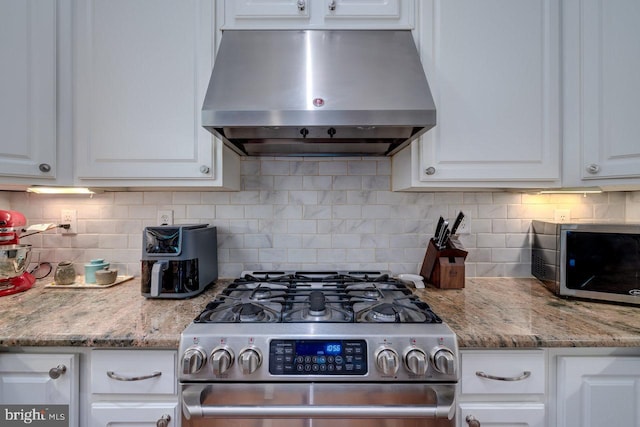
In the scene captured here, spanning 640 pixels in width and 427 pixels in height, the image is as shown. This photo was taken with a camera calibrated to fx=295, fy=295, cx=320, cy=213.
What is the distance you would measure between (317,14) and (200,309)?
51.4 inches

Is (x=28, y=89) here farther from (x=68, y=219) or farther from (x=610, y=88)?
(x=610, y=88)

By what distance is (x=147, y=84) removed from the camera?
1245 mm

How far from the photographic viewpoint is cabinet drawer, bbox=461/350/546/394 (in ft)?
3.09

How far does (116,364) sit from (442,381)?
3.35 feet

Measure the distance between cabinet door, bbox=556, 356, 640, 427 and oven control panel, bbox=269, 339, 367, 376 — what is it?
2.24 ft

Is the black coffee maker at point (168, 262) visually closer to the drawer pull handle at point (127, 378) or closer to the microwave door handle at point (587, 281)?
the drawer pull handle at point (127, 378)

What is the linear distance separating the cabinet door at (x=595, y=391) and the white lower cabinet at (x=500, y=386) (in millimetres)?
75

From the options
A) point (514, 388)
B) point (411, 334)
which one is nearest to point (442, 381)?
point (411, 334)

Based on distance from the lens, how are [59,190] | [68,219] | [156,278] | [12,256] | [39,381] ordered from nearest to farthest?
[39,381] < [156,278] < [12,256] < [59,190] < [68,219]

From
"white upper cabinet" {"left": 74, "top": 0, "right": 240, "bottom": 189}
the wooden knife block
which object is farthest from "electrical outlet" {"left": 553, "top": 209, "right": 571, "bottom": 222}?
"white upper cabinet" {"left": 74, "top": 0, "right": 240, "bottom": 189}

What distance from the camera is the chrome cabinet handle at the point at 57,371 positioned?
0.93 metres

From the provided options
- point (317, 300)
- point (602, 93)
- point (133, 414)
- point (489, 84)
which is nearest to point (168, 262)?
point (133, 414)

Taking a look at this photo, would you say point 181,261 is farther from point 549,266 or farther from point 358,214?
point 549,266

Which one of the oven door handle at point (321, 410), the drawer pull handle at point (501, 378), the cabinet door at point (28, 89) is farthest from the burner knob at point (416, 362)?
the cabinet door at point (28, 89)
